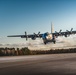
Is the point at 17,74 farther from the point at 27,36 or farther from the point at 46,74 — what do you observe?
the point at 27,36

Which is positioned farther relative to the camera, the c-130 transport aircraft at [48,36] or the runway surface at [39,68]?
the c-130 transport aircraft at [48,36]

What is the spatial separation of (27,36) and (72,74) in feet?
323

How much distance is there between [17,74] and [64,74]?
16.0ft

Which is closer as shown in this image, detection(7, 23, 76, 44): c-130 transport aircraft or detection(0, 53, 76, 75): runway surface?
detection(0, 53, 76, 75): runway surface

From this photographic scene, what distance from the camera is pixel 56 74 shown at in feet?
68.8

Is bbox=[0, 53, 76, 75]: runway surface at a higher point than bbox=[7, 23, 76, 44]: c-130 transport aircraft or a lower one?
lower

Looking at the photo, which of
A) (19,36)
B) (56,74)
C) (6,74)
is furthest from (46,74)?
(19,36)

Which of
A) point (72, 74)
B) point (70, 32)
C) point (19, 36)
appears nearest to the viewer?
point (72, 74)

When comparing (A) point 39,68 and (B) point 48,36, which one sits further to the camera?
(B) point 48,36

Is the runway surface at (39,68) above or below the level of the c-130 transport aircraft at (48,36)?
below

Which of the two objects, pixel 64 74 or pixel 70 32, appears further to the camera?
pixel 70 32

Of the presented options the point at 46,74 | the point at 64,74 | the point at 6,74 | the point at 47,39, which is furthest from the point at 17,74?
the point at 47,39

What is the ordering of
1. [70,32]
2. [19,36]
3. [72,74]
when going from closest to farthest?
1. [72,74]
2. [70,32]
3. [19,36]

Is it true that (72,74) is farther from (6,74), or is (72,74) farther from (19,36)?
(19,36)
